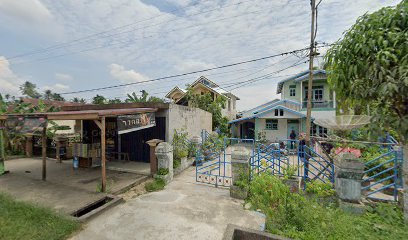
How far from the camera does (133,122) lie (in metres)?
6.57

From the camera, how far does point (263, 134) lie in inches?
675

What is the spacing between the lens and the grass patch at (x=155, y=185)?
6.45m

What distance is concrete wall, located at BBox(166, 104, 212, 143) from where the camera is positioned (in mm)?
8742

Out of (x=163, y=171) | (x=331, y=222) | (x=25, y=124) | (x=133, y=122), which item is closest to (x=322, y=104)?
(x=331, y=222)

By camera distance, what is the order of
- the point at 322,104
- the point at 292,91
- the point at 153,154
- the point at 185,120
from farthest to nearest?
the point at 292,91
the point at 322,104
the point at 185,120
the point at 153,154

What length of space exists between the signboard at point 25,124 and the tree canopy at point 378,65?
9200 mm

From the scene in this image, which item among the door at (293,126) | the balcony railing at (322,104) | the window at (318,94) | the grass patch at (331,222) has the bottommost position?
the grass patch at (331,222)

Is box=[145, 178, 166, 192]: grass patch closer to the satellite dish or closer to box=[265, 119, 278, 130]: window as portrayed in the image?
the satellite dish

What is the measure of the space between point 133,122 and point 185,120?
4132 millimetres

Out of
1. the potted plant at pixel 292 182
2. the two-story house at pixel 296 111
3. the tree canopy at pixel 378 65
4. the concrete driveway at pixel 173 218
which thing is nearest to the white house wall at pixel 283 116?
the two-story house at pixel 296 111

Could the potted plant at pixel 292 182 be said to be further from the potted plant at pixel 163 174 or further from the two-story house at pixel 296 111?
the two-story house at pixel 296 111

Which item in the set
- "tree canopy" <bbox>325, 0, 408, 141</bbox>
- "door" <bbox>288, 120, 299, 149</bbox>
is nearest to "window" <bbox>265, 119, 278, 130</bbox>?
"door" <bbox>288, 120, 299, 149</bbox>

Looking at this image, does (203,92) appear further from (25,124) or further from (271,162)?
(25,124)

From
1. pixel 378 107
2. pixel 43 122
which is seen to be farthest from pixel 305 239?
pixel 43 122
